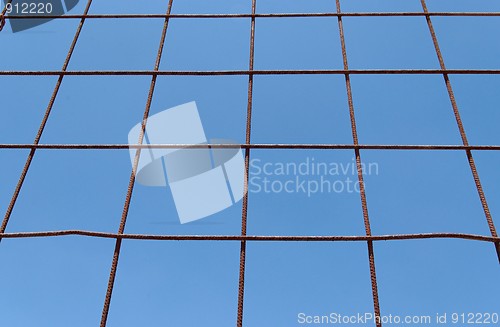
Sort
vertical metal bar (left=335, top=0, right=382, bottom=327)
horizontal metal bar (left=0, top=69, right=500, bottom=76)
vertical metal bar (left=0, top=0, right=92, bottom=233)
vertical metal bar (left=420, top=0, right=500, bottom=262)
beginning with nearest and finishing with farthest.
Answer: vertical metal bar (left=335, top=0, right=382, bottom=327)
vertical metal bar (left=420, top=0, right=500, bottom=262)
vertical metal bar (left=0, top=0, right=92, bottom=233)
horizontal metal bar (left=0, top=69, right=500, bottom=76)

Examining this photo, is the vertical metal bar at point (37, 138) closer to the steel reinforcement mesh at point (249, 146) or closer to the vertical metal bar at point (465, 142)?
the steel reinforcement mesh at point (249, 146)

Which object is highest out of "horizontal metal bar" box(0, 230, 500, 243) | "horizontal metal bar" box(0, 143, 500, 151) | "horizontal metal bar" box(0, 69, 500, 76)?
"horizontal metal bar" box(0, 69, 500, 76)

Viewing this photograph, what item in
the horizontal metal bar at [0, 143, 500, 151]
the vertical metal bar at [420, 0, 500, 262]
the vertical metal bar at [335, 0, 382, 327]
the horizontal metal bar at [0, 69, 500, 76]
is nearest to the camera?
the vertical metal bar at [335, 0, 382, 327]

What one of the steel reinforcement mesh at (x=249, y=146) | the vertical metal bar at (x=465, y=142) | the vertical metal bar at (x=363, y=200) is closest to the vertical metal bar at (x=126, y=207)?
the steel reinforcement mesh at (x=249, y=146)

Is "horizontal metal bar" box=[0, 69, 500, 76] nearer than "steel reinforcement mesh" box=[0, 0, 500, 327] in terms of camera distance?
No

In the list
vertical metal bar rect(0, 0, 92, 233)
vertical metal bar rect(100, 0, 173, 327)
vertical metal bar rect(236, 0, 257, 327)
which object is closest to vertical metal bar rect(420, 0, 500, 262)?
vertical metal bar rect(236, 0, 257, 327)

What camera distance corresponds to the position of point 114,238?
218 cm

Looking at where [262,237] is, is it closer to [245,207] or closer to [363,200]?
[245,207]

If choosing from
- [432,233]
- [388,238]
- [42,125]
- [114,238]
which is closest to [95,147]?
[42,125]

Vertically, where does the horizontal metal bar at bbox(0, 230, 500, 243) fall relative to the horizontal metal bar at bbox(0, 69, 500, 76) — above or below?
below

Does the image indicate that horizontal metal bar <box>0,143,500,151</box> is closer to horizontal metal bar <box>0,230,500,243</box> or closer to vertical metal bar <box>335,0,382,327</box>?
vertical metal bar <box>335,0,382,327</box>

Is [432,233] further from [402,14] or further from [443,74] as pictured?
[402,14]

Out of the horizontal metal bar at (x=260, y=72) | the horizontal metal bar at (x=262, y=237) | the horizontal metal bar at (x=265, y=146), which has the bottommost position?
the horizontal metal bar at (x=262, y=237)

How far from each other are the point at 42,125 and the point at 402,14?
2.50 metres
